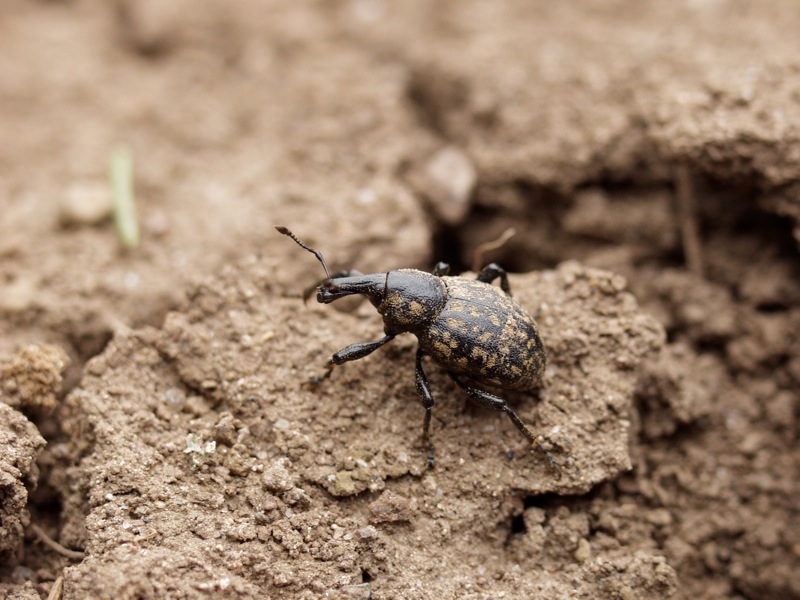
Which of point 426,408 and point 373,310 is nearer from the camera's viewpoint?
point 426,408

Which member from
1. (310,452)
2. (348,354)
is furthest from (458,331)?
(310,452)

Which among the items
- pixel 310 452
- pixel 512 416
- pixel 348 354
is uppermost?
pixel 348 354

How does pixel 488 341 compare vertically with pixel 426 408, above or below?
above

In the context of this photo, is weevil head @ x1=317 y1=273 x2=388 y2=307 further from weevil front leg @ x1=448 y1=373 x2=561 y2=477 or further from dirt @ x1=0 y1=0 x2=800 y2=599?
weevil front leg @ x1=448 y1=373 x2=561 y2=477

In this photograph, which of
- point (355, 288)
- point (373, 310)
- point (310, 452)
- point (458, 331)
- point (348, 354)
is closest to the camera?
point (310, 452)

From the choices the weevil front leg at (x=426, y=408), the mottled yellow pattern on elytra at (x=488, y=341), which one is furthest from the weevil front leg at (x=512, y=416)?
the weevil front leg at (x=426, y=408)

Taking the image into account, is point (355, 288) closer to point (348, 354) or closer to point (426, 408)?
point (348, 354)

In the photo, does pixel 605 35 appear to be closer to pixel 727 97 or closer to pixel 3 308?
pixel 727 97

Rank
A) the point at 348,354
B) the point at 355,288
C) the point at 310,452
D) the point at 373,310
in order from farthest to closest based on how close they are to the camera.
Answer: the point at 373,310 → the point at 355,288 → the point at 348,354 → the point at 310,452

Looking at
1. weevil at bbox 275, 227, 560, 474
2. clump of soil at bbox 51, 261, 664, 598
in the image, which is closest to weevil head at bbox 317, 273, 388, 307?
weevil at bbox 275, 227, 560, 474
